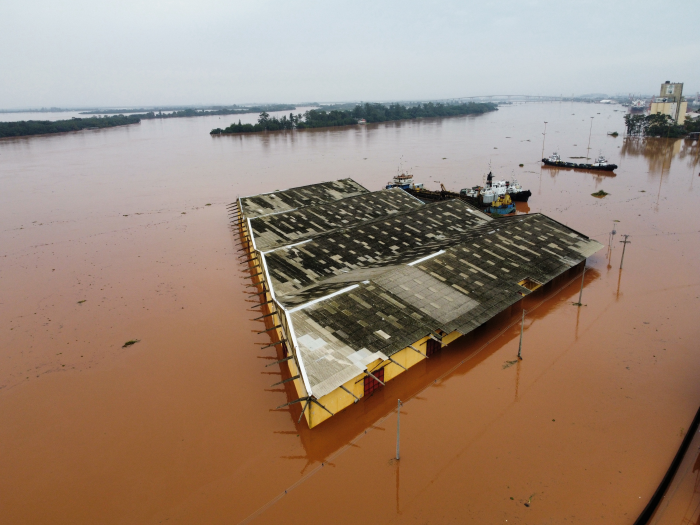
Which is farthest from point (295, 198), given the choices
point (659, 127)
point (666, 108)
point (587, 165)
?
point (666, 108)

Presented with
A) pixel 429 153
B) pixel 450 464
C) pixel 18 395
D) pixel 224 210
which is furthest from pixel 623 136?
pixel 18 395

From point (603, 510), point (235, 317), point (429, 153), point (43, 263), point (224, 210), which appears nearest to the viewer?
point (603, 510)

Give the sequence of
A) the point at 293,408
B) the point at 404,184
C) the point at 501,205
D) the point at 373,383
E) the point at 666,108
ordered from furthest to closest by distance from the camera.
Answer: the point at 666,108 → the point at 404,184 → the point at 501,205 → the point at 373,383 → the point at 293,408

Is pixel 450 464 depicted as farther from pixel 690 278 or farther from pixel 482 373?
pixel 690 278

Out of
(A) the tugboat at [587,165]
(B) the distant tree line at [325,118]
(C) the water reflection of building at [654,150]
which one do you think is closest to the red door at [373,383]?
(A) the tugboat at [587,165]

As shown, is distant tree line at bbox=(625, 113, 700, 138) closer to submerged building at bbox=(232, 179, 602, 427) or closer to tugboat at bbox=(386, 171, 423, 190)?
tugboat at bbox=(386, 171, 423, 190)

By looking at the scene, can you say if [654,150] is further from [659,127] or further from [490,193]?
[490,193]
